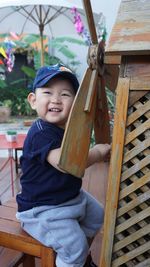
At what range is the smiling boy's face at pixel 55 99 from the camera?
1.27 m

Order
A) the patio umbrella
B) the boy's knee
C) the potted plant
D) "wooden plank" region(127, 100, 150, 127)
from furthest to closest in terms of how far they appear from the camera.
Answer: the potted plant, the patio umbrella, the boy's knee, "wooden plank" region(127, 100, 150, 127)

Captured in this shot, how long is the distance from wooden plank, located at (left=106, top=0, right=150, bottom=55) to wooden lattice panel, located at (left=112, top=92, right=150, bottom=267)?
183 millimetres

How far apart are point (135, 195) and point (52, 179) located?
1.23ft

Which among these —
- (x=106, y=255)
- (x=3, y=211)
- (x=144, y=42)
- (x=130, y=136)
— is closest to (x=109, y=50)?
(x=144, y=42)

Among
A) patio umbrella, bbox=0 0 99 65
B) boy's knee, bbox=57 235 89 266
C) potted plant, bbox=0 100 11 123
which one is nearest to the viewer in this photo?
boy's knee, bbox=57 235 89 266

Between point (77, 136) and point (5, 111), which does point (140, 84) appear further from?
point (5, 111)

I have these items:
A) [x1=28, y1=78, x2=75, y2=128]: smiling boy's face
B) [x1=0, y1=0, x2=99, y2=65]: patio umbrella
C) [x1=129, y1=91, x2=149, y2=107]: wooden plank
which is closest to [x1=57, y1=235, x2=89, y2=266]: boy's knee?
[x1=28, y1=78, x2=75, y2=128]: smiling boy's face

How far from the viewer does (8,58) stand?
303 inches

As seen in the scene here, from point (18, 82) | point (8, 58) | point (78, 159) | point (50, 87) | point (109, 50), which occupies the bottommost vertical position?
point (18, 82)

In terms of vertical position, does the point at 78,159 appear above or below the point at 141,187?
above

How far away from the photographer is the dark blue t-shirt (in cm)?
128

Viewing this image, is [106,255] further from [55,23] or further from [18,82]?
[18,82]

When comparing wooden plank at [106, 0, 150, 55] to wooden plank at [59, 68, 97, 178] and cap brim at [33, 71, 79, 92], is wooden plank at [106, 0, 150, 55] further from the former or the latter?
cap brim at [33, 71, 79, 92]

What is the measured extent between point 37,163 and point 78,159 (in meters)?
0.34
